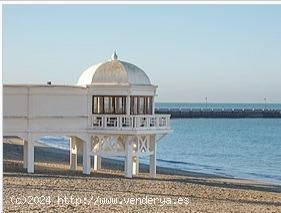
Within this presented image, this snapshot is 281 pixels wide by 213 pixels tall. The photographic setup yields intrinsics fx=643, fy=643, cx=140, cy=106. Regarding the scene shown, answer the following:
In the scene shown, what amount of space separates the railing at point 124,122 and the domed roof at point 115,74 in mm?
870

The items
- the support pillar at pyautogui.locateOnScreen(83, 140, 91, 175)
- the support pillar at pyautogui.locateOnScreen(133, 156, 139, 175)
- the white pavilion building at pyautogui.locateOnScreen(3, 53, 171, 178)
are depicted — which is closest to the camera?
the white pavilion building at pyautogui.locateOnScreen(3, 53, 171, 178)

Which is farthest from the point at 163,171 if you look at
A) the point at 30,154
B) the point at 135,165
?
the point at 30,154

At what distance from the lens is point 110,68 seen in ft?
52.9

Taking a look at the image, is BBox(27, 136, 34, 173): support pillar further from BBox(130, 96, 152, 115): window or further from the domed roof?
BBox(130, 96, 152, 115): window

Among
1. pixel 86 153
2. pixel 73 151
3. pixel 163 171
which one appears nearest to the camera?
pixel 86 153

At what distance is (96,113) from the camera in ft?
53.5

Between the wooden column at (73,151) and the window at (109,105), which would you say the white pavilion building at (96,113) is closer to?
the window at (109,105)

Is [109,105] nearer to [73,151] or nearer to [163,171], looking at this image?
[73,151]

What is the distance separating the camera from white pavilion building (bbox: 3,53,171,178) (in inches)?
598

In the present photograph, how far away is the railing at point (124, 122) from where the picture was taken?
51.7ft

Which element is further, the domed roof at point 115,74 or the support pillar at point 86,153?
the support pillar at point 86,153

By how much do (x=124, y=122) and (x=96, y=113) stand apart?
0.84 metres

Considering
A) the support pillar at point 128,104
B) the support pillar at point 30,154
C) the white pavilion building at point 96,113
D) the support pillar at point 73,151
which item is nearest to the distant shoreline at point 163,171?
the support pillar at point 73,151

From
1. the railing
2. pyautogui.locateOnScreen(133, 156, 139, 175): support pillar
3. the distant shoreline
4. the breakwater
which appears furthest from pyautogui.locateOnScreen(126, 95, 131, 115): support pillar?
the breakwater
